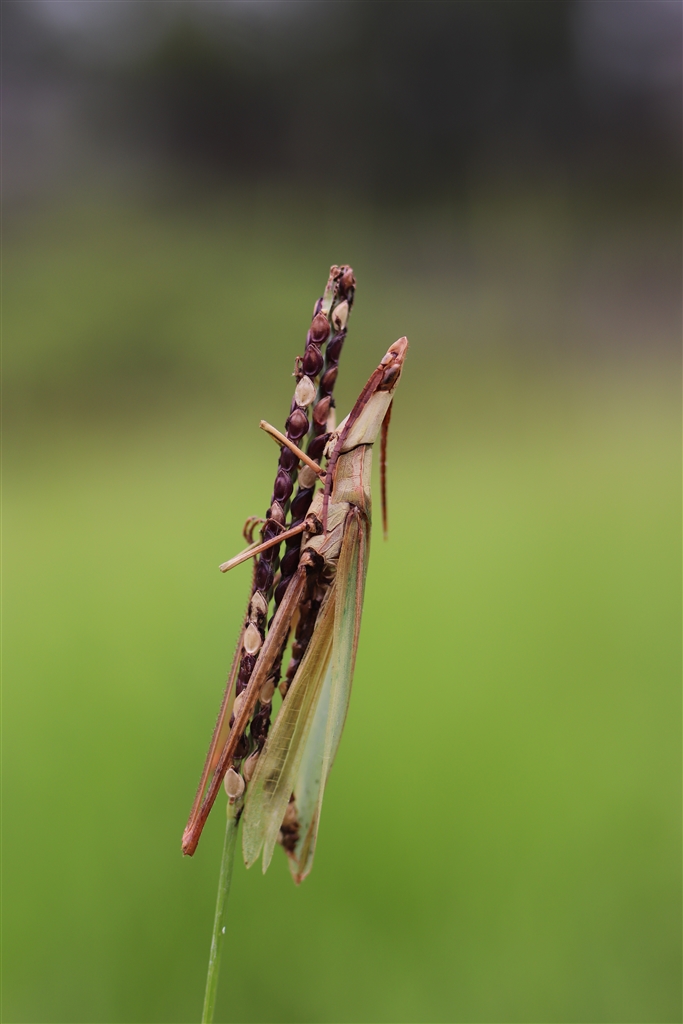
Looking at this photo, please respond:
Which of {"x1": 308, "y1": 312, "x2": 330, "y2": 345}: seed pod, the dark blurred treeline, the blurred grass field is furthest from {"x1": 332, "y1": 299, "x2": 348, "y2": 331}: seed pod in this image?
the dark blurred treeline

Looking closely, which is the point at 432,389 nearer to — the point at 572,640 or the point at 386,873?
the point at 572,640

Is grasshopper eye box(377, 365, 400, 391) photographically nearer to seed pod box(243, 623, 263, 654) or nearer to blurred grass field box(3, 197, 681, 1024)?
seed pod box(243, 623, 263, 654)

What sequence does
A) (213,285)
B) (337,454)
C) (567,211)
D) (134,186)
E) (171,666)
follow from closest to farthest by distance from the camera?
(337,454) < (171,666) < (213,285) < (134,186) < (567,211)

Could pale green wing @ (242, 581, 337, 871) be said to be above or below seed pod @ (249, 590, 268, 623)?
below

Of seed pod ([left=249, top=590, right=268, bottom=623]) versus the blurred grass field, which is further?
the blurred grass field

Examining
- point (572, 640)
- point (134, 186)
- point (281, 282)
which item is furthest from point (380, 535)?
point (134, 186)

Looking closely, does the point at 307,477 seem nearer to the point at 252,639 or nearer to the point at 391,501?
the point at 252,639

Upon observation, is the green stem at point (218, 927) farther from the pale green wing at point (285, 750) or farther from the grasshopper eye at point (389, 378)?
the grasshopper eye at point (389, 378)
